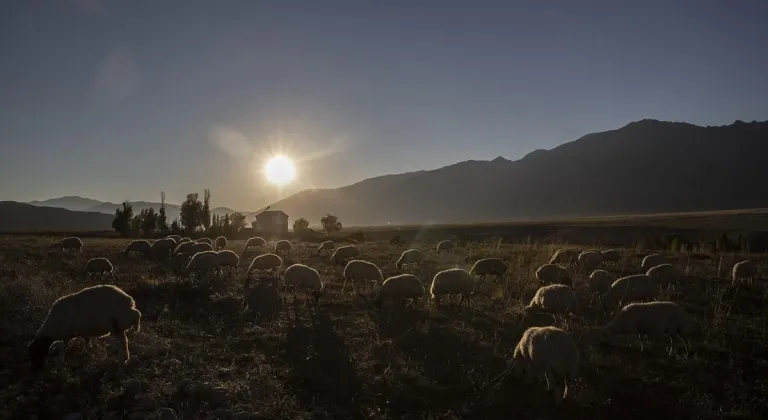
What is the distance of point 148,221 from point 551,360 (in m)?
74.5

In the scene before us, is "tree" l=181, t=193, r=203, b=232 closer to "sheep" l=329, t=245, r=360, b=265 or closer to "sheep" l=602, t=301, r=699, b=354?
"sheep" l=329, t=245, r=360, b=265

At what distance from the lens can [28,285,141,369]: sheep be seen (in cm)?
826

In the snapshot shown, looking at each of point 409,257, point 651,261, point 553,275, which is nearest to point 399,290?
point 553,275

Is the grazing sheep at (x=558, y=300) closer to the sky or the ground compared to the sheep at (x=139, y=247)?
closer to the ground

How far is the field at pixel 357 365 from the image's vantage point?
7177 millimetres

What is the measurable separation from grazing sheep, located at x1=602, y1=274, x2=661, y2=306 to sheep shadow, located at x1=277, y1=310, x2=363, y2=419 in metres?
8.18

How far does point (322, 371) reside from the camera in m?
8.64

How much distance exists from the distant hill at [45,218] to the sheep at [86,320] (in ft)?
562

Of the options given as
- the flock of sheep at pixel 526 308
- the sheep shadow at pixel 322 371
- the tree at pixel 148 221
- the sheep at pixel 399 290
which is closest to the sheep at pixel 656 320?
the flock of sheep at pixel 526 308

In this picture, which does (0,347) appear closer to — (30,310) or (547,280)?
(30,310)

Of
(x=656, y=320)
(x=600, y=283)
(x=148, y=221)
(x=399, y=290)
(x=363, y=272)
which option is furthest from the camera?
(x=148, y=221)

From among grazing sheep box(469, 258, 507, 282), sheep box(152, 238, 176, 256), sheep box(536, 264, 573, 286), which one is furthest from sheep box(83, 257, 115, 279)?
sheep box(536, 264, 573, 286)

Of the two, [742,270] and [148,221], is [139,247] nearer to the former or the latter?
[742,270]

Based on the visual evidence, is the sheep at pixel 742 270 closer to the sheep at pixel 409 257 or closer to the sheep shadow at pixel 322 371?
the sheep at pixel 409 257
